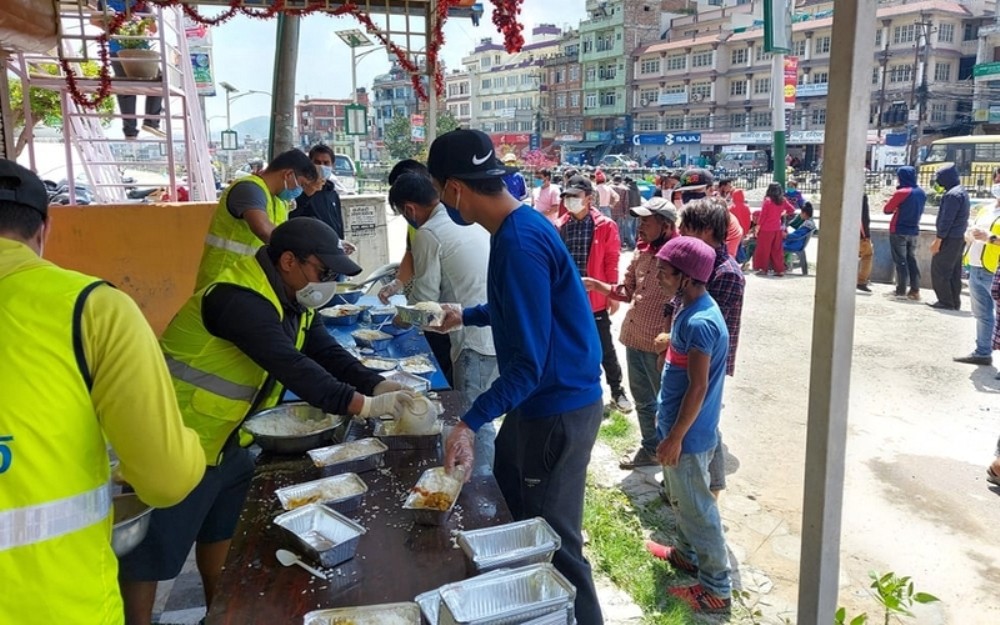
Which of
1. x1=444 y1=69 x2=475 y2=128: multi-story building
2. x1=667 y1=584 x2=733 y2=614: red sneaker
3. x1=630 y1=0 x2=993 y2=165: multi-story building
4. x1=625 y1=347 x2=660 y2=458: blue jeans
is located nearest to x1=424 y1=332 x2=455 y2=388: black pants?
x1=625 y1=347 x2=660 y2=458: blue jeans

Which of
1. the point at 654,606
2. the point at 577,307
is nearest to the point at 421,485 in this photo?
the point at 577,307

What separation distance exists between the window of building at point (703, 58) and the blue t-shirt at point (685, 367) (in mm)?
50844

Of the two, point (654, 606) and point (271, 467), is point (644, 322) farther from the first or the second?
point (271, 467)

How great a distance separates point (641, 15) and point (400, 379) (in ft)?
186

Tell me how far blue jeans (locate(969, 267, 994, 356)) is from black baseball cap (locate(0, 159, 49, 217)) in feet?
24.1

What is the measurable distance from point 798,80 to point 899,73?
8.94 meters

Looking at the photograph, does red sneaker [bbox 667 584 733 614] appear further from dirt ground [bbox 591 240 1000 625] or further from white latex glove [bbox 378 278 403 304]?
white latex glove [bbox 378 278 403 304]

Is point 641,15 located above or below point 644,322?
above

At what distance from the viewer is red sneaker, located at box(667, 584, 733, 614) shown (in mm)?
3098

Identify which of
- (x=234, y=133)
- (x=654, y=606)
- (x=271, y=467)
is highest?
(x=234, y=133)

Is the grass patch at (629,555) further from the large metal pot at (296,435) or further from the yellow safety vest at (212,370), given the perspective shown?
the yellow safety vest at (212,370)

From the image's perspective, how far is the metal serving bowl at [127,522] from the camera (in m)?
1.68

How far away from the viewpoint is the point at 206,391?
229cm

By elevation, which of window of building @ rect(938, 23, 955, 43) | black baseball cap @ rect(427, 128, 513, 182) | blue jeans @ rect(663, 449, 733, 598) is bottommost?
blue jeans @ rect(663, 449, 733, 598)
